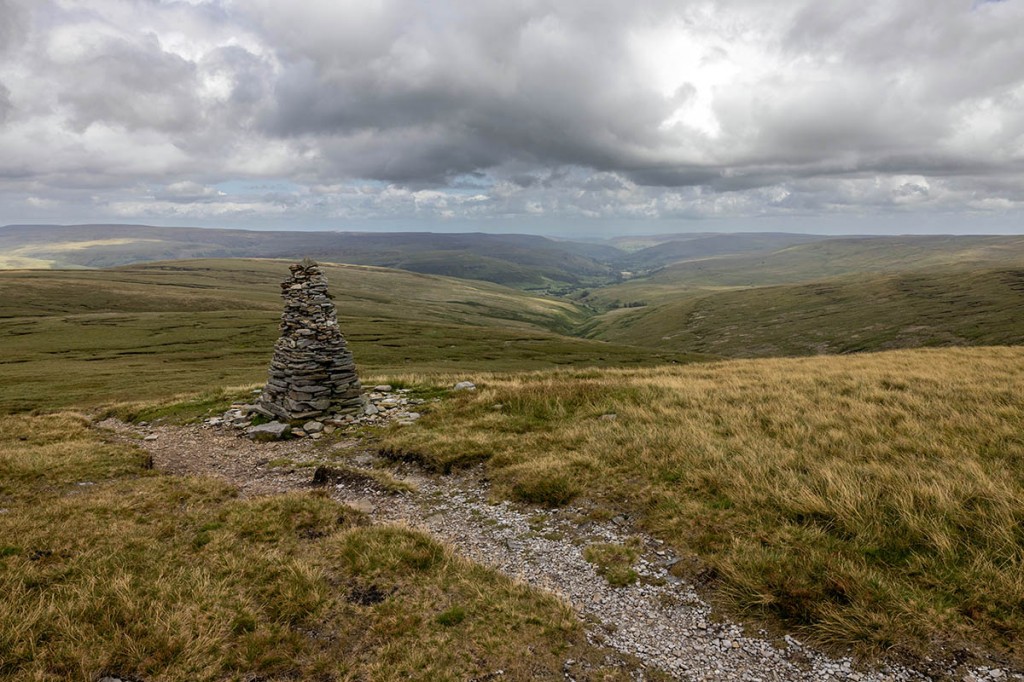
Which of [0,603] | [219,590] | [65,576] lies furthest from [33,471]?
[219,590]

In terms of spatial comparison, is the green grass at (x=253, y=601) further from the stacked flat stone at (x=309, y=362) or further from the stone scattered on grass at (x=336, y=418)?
the stacked flat stone at (x=309, y=362)

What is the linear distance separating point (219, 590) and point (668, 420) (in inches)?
578

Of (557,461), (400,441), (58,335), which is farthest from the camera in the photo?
(58,335)

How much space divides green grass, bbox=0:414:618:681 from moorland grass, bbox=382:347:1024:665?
417 centimetres

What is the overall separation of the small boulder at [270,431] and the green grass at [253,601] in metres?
8.87

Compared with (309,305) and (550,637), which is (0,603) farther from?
(309,305)

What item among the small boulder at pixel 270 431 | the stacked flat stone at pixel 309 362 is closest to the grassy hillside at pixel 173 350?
the stacked flat stone at pixel 309 362

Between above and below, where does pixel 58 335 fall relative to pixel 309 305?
below

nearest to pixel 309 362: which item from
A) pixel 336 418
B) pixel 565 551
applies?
pixel 336 418

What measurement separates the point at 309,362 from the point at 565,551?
18233 millimetres

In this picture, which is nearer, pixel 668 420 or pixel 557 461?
pixel 557 461

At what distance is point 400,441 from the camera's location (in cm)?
1905

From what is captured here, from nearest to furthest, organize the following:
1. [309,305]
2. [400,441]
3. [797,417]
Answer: [797,417]
[400,441]
[309,305]

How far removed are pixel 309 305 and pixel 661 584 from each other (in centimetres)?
2210
